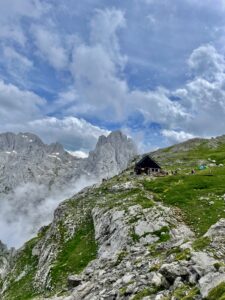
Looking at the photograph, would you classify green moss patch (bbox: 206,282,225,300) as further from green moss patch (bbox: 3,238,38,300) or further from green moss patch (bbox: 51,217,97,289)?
green moss patch (bbox: 3,238,38,300)

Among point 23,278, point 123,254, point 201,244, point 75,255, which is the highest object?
point 23,278

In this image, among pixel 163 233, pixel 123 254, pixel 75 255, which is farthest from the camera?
pixel 75 255

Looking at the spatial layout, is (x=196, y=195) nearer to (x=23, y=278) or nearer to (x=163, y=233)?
(x=163, y=233)

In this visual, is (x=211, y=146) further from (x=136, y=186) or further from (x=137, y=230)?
(x=137, y=230)

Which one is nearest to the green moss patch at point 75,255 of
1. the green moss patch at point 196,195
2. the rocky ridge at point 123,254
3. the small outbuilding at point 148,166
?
the rocky ridge at point 123,254

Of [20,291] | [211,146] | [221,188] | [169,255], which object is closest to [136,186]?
[221,188]

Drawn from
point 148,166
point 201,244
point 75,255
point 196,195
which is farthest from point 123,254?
point 148,166

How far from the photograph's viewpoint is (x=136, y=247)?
130 feet

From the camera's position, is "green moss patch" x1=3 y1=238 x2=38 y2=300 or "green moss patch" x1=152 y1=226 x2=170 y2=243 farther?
"green moss patch" x1=3 y1=238 x2=38 y2=300

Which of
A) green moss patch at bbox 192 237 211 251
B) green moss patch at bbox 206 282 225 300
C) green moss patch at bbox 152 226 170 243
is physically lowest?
green moss patch at bbox 206 282 225 300

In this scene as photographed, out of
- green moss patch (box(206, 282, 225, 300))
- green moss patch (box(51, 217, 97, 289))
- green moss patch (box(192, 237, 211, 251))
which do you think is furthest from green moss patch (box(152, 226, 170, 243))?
green moss patch (box(206, 282, 225, 300))

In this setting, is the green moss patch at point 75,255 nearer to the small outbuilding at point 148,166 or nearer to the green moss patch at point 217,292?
the green moss patch at point 217,292

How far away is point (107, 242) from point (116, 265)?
63.1 ft

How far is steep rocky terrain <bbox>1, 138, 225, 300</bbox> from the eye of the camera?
24.3 metres
